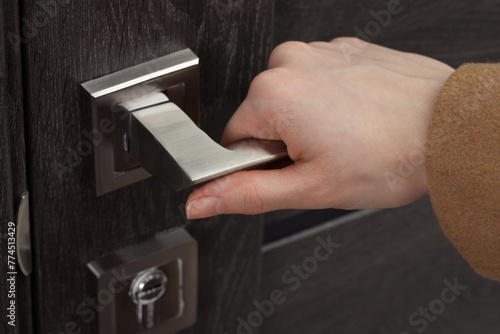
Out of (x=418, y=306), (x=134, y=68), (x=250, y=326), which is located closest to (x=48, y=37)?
(x=134, y=68)

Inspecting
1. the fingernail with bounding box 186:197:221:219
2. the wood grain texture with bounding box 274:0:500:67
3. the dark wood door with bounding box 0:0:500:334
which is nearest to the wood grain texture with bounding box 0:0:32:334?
the dark wood door with bounding box 0:0:500:334

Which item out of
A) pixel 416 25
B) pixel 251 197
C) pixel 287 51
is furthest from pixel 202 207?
pixel 416 25

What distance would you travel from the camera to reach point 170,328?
0.55 m

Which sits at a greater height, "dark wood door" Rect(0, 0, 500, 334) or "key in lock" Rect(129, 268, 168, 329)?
"dark wood door" Rect(0, 0, 500, 334)

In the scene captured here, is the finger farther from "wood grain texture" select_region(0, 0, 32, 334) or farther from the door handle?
"wood grain texture" select_region(0, 0, 32, 334)

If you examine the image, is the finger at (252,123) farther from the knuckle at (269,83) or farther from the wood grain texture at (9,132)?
the wood grain texture at (9,132)

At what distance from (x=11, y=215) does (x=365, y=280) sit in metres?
0.47

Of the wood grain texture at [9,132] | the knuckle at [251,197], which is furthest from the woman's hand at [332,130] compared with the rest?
the wood grain texture at [9,132]

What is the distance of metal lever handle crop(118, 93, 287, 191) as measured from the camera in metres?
0.41

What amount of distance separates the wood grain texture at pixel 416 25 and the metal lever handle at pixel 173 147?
15 cm

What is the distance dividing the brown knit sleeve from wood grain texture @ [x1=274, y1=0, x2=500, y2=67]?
0.13 metres

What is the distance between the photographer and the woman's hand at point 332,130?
18.2 inches

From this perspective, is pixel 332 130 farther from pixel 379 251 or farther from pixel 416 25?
pixel 379 251

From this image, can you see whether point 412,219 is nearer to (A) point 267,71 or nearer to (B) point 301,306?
(B) point 301,306
